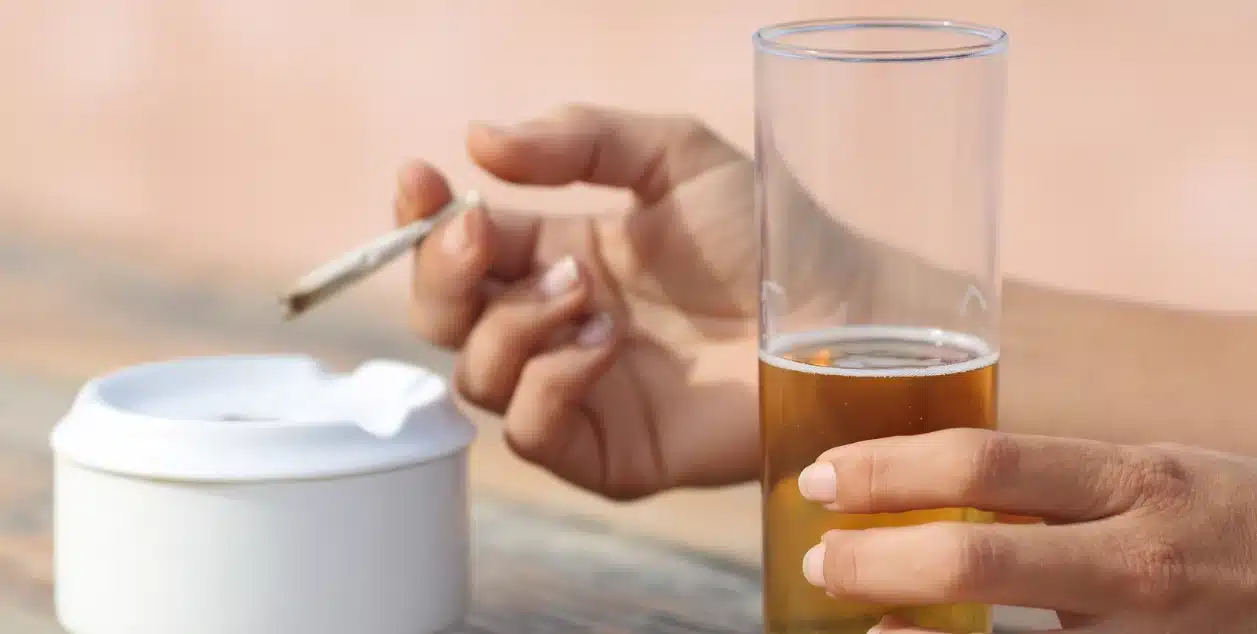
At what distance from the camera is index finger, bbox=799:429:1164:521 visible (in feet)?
2.23

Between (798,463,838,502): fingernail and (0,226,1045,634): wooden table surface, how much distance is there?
0.72ft

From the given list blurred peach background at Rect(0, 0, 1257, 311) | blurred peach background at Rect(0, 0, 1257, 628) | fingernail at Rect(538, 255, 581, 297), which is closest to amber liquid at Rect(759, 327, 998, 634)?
fingernail at Rect(538, 255, 581, 297)

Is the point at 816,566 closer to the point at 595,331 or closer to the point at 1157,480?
the point at 1157,480

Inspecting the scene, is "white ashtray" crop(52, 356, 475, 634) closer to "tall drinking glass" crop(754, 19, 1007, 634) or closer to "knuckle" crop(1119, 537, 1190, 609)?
"tall drinking glass" crop(754, 19, 1007, 634)

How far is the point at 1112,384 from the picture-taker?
3.58 feet

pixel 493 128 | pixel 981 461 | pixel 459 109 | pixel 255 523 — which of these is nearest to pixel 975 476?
pixel 981 461

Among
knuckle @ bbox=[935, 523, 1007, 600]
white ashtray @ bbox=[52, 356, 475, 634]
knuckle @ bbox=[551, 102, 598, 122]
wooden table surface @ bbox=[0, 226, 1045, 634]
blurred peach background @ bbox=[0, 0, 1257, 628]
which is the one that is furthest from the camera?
blurred peach background @ bbox=[0, 0, 1257, 628]

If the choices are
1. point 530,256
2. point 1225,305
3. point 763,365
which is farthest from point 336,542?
point 1225,305

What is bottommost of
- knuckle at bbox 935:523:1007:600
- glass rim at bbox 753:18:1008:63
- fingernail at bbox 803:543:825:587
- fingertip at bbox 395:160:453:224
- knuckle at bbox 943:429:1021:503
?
fingernail at bbox 803:543:825:587

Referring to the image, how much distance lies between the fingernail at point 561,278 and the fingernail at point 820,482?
32 cm

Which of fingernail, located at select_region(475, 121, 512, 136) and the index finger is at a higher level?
fingernail, located at select_region(475, 121, 512, 136)

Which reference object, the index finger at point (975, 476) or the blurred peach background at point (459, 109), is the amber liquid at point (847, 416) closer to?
the index finger at point (975, 476)

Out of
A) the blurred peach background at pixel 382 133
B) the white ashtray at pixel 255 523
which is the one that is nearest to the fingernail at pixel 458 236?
the white ashtray at pixel 255 523

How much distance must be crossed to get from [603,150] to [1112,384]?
1.21 ft
